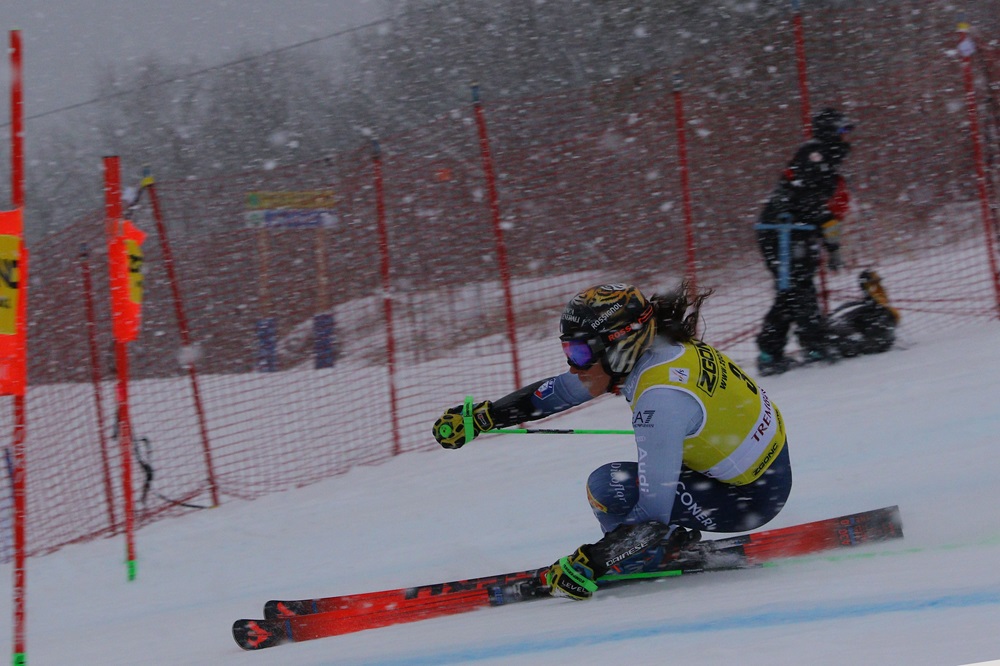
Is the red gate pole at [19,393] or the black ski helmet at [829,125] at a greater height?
the black ski helmet at [829,125]

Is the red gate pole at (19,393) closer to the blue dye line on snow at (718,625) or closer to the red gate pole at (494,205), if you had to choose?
the blue dye line on snow at (718,625)

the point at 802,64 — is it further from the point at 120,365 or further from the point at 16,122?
the point at 16,122

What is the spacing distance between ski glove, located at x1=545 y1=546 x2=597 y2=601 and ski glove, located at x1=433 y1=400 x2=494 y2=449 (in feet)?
3.27

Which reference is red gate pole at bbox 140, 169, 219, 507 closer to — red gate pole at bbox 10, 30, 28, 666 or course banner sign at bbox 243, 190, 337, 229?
course banner sign at bbox 243, 190, 337, 229

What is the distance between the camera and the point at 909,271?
976 cm

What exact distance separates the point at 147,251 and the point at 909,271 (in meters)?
9.33

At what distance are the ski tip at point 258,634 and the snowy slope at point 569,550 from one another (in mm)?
85

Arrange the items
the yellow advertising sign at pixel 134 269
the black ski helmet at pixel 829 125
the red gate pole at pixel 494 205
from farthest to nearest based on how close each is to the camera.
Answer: the red gate pole at pixel 494 205 → the black ski helmet at pixel 829 125 → the yellow advertising sign at pixel 134 269

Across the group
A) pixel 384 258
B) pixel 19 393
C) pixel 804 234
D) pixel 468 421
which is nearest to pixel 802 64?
pixel 804 234

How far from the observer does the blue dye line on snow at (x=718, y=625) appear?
278 cm

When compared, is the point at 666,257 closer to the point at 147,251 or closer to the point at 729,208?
the point at 729,208

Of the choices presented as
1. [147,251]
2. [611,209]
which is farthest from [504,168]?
[147,251]

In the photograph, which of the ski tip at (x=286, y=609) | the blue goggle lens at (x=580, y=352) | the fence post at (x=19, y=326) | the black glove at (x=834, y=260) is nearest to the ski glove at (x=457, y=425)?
the blue goggle lens at (x=580, y=352)

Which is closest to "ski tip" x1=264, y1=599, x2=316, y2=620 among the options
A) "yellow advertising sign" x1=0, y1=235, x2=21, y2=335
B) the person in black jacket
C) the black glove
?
"yellow advertising sign" x1=0, y1=235, x2=21, y2=335
